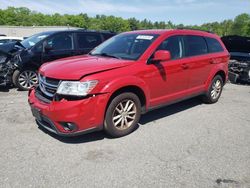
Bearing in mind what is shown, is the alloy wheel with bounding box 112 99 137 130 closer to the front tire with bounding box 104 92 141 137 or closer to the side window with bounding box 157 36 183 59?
the front tire with bounding box 104 92 141 137

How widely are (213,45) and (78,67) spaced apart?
373cm

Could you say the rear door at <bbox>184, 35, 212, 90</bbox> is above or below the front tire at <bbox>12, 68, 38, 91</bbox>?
above

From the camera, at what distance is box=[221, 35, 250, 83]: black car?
31.6ft

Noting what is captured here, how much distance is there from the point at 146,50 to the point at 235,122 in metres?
2.36

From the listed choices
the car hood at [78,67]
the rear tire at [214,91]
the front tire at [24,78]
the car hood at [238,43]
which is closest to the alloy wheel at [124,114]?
the car hood at [78,67]

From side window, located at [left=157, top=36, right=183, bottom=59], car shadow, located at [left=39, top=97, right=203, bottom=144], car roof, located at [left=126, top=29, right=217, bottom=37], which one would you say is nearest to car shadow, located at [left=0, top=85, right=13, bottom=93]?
car shadow, located at [left=39, top=97, right=203, bottom=144]

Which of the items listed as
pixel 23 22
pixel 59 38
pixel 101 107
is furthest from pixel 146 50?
pixel 23 22

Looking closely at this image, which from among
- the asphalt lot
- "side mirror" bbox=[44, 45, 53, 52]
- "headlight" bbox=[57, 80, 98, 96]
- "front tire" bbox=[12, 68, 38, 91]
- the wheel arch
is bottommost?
the asphalt lot

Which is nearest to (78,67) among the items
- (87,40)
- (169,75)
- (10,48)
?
(169,75)

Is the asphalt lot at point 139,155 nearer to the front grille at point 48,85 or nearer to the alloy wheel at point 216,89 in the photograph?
the front grille at point 48,85

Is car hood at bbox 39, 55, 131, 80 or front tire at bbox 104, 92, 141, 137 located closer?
car hood at bbox 39, 55, 131, 80

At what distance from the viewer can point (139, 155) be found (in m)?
4.06

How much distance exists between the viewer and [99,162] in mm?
3834

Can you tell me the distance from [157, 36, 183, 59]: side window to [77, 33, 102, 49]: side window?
3.98 m
